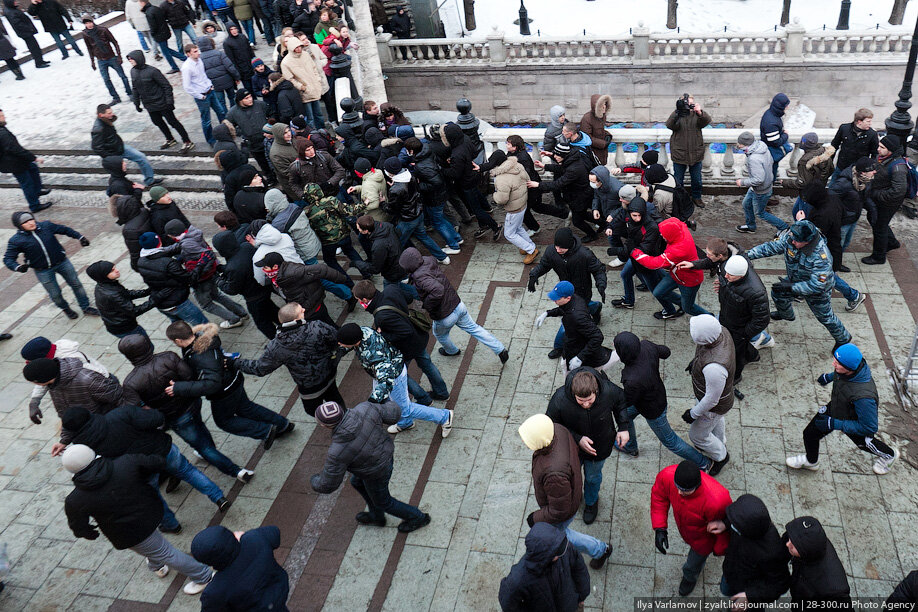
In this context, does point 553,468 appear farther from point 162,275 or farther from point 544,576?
point 162,275

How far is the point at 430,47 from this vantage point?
1952 centimetres

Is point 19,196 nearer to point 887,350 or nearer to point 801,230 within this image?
point 801,230

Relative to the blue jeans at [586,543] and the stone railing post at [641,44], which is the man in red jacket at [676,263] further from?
the stone railing post at [641,44]

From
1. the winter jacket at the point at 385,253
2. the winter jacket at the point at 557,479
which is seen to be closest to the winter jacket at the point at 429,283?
the winter jacket at the point at 385,253

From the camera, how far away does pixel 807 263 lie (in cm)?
723

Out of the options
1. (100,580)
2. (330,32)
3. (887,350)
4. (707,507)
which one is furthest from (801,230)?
(330,32)

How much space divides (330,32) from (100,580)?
34.6 feet

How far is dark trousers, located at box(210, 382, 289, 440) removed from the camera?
7018 mm

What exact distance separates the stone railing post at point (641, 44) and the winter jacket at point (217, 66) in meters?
10.6

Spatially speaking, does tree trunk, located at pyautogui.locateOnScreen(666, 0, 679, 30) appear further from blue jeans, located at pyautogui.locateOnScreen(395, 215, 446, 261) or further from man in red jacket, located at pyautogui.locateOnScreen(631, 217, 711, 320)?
man in red jacket, located at pyautogui.locateOnScreen(631, 217, 711, 320)

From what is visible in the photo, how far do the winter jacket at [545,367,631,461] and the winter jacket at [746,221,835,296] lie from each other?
2722 mm

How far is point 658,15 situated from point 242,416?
75.5 ft

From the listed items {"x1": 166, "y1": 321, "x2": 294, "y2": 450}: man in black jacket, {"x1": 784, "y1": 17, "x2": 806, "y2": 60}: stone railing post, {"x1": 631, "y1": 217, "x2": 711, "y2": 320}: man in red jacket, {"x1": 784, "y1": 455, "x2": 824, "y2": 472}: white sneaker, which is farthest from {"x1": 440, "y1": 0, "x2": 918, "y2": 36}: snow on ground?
{"x1": 784, "y1": 455, "x2": 824, "y2": 472}: white sneaker

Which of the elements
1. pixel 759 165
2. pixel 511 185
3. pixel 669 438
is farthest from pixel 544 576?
pixel 759 165
